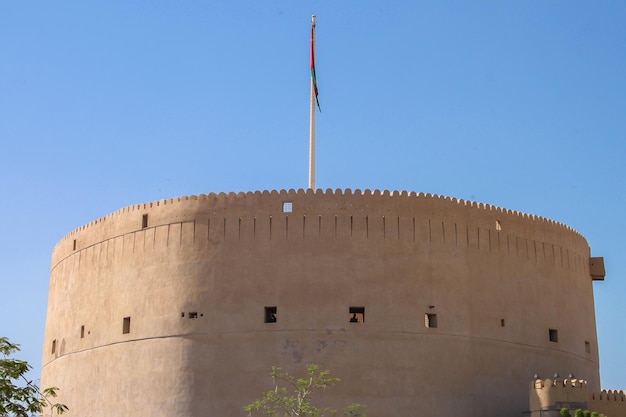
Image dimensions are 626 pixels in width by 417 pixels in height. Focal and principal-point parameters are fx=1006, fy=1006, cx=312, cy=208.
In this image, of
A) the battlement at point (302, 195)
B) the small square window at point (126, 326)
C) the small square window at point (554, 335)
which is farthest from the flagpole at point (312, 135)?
the small square window at point (554, 335)

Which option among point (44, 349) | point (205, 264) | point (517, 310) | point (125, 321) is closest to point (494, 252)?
point (517, 310)

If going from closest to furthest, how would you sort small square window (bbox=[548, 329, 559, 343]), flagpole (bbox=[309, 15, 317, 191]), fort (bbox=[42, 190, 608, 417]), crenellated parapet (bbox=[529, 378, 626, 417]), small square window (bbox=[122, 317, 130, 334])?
crenellated parapet (bbox=[529, 378, 626, 417]) < fort (bbox=[42, 190, 608, 417]) < small square window (bbox=[122, 317, 130, 334]) < small square window (bbox=[548, 329, 559, 343]) < flagpole (bbox=[309, 15, 317, 191])

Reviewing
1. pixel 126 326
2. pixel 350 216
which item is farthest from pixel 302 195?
pixel 126 326

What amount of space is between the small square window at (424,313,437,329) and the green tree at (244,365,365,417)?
2606 millimetres

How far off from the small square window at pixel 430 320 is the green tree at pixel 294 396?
2606mm

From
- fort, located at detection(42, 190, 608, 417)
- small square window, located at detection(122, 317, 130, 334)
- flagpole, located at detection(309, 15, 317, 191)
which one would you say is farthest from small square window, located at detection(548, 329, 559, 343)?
small square window, located at detection(122, 317, 130, 334)

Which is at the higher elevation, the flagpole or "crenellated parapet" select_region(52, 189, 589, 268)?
the flagpole

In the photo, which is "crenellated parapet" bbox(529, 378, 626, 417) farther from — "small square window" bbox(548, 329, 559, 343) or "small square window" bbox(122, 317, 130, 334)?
"small square window" bbox(122, 317, 130, 334)

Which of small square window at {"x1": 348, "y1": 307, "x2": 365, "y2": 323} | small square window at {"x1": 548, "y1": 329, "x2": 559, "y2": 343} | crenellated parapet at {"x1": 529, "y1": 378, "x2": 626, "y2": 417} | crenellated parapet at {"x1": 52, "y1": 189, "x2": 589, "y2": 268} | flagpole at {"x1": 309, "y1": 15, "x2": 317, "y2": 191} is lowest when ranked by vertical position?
crenellated parapet at {"x1": 529, "y1": 378, "x2": 626, "y2": 417}

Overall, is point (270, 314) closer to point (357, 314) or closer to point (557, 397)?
point (357, 314)

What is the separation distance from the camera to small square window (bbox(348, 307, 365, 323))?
23.1m

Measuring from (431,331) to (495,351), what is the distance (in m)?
1.83

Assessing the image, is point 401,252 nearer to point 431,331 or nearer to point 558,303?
point 431,331

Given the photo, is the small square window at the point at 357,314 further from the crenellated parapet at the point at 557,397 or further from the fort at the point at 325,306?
the crenellated parapet at the point at 557,397
